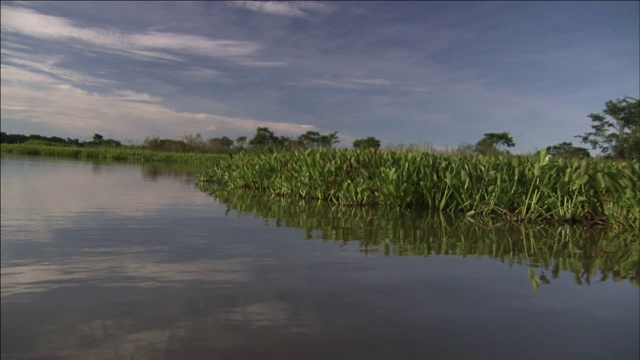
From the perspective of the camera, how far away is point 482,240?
14.8 feet

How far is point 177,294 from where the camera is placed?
240 centimetres

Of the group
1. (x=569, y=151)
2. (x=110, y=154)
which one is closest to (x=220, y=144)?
(x=110, y=154)

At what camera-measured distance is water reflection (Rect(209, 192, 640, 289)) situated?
3.46 meters

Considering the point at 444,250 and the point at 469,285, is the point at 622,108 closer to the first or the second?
the point at 444,250

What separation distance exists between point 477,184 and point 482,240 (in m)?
2.23

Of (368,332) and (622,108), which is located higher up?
(622,108)

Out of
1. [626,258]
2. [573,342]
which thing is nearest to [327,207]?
[626,258]

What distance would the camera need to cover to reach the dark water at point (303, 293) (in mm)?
1852

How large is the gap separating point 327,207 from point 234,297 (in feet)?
16.2

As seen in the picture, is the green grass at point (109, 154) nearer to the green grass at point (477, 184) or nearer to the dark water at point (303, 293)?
the green grass at point (477, 184)

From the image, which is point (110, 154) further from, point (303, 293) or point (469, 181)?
point (303, 293)

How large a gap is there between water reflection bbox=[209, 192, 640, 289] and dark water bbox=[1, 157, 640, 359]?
0.11 feet

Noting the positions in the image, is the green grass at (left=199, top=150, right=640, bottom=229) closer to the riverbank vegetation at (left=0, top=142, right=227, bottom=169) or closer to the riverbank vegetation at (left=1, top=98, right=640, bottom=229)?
the riverbank vegetation at (left=1, top=98, right=640, bottom=229)

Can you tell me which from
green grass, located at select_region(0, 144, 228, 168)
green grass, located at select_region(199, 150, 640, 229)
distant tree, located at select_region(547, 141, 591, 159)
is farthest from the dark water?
green grass, located at select_region(0, 144, 228, 168)
